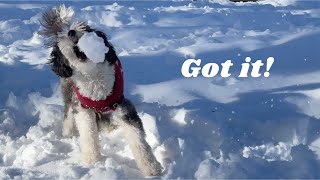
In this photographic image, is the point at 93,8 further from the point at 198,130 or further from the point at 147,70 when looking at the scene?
the point at 198,130

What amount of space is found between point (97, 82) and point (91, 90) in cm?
7

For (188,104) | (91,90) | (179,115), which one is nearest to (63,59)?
(91,90)

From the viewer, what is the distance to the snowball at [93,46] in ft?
10.1

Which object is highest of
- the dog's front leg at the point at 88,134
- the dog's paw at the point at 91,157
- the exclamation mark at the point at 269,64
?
the dog's front leg at the point at 88,134

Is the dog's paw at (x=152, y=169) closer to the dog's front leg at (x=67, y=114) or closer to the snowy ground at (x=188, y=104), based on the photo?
the snowy ground at (x=188, y=104)

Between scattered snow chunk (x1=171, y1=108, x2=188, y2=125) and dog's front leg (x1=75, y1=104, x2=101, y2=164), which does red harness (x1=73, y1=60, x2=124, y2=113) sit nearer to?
dog's front leg (x1=75, y1=104, x2=101, y2=164)

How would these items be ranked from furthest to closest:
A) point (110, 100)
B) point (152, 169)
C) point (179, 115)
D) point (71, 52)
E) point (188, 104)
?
point (188, 104) → point (179, 115) → point (110, 100) → point (152, 169) → point (71, 52)

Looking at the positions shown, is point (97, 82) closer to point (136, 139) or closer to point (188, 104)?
point (136, 139)

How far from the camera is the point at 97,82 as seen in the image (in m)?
3.29

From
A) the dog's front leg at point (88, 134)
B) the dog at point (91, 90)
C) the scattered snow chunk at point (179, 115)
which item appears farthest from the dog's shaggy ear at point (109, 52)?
the scattered snow chunk at point (179, 115)

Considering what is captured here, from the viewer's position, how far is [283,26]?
27.1 feet

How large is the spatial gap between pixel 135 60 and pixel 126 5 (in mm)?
4839

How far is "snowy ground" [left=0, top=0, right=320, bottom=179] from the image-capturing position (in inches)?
133

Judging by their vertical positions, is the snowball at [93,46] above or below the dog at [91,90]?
above
